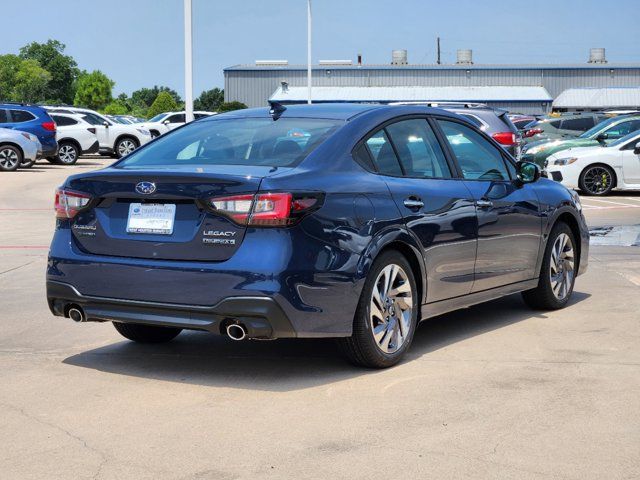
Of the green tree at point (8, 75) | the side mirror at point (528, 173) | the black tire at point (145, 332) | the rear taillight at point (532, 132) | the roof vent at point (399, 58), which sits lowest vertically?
the black tire at point (145, 332)

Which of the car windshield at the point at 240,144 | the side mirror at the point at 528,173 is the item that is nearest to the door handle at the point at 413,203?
the car windshield at the point at 240,144

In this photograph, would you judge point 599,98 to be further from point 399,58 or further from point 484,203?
point 484,203

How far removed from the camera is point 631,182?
22266 millimetres

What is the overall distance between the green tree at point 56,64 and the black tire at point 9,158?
6442 inches

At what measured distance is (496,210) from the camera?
24.7 feet

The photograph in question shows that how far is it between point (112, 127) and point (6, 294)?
Answer: 30472mm

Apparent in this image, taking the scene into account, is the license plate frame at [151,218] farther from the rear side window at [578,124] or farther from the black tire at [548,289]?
the rear side window at [578,124]

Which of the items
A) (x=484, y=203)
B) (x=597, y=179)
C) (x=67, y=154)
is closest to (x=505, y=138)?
(x=597, y=179)

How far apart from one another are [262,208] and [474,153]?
8.09 feet

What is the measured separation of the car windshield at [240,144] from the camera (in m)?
6.29

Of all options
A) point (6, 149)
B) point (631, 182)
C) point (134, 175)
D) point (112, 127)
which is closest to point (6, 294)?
point (134, 175)

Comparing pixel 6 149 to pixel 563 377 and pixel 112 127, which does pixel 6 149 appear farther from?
pixel 563 377

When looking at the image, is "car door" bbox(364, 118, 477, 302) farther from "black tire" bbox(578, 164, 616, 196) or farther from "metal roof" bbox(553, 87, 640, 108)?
"metal roof" bbox(553, 87, 640, 108)

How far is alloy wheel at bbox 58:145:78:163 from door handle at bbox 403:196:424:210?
31553 mm
